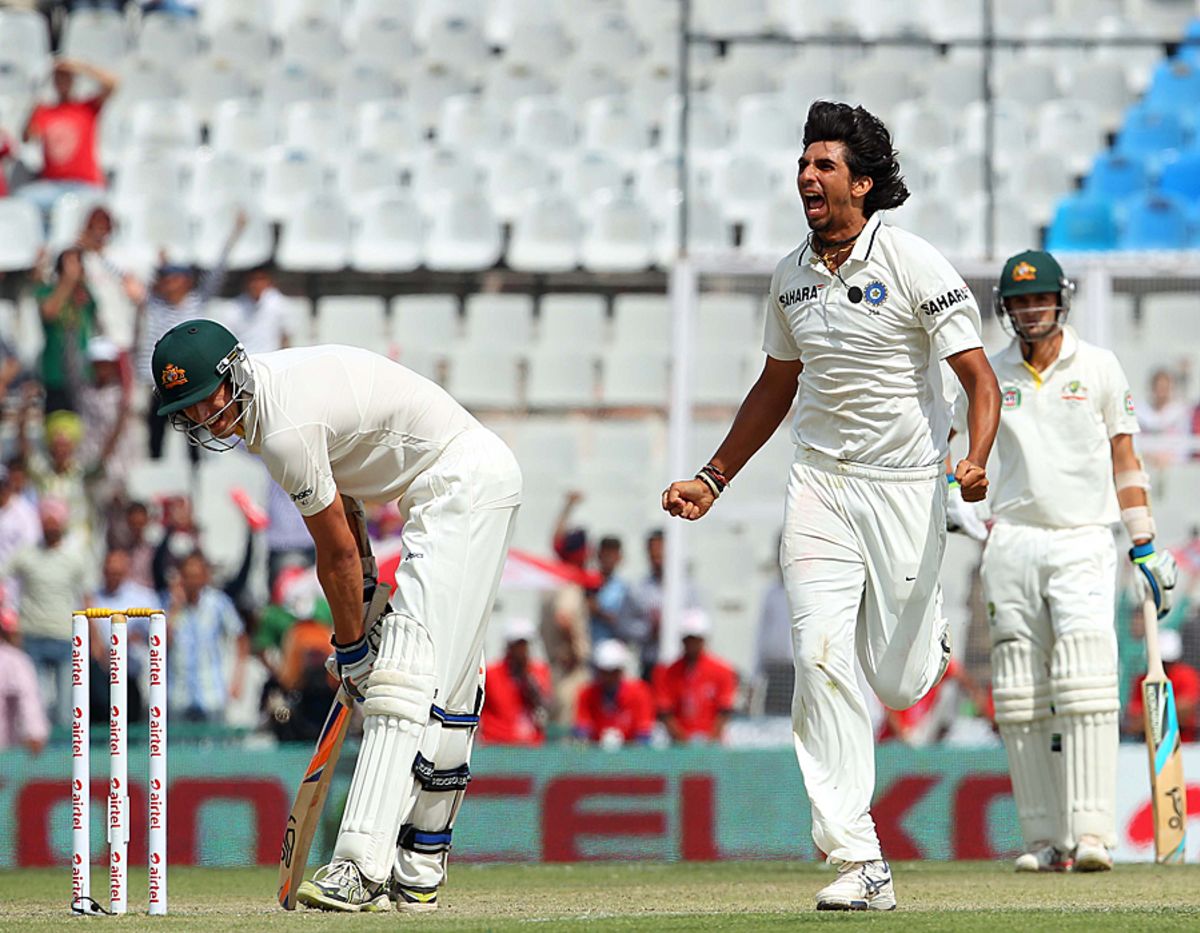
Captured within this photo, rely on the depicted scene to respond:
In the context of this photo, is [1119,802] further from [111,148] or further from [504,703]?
[111,148]

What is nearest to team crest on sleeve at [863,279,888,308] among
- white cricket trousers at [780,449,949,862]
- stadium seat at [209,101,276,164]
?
white cricket trousers at [780,449,949,862]

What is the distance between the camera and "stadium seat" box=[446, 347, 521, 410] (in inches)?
621

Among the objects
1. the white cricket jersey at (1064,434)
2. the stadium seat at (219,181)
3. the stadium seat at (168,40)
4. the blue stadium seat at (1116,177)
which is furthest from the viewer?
the stadium seat at (168,40)

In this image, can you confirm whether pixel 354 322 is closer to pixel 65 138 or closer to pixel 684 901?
pixel 65 138

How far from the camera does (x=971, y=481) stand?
5.63 m

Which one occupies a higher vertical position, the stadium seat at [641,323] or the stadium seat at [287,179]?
the stadium seat at [287,179]

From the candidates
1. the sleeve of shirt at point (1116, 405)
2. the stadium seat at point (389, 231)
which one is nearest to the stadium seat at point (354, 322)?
the stadium seat at point (389, 231)

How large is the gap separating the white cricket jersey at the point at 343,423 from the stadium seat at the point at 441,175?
36.4 feet

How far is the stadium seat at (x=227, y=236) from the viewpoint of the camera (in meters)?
16.5

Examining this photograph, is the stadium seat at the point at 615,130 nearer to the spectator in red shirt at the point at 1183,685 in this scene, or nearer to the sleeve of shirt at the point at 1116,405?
the spectator in red shirt at the point at 1183,685

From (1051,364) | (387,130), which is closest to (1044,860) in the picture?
(1051,364)

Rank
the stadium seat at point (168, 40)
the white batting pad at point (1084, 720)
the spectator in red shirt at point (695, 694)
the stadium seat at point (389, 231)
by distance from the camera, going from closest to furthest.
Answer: the white batting pad at point (1084, 720), the spectator in red shirt at point (695, 694), the stadium seat at point (389, 231), the stadium seat at point (168, 40)

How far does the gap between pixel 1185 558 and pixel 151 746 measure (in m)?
8.41

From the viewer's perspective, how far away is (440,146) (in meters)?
17.9
